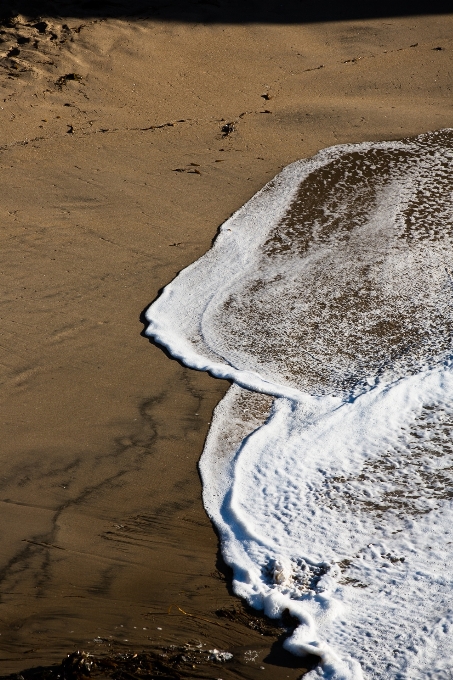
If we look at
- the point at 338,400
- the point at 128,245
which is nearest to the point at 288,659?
the point at 338,400

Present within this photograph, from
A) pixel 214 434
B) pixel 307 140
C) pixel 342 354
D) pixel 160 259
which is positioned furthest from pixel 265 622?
pixel 307 140

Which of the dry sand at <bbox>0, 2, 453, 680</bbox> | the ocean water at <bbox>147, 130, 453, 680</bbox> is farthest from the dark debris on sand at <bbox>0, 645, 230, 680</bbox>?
the ocean water at <bbox>147, 130, 453, 680</bbox>

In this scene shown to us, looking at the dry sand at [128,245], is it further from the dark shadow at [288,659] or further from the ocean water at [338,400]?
the ocean water at [338,400]

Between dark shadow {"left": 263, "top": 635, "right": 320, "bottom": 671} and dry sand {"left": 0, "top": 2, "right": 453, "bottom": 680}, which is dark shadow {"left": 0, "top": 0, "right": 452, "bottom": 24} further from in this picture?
dark shadow {"left": 263, "top": 635, "right": 320, "bottom": 671}

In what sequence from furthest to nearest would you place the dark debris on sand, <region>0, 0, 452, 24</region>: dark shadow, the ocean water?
<region>0, 0, 452, 24</region>: dark shadow
the ocean water
the dark debris on sand

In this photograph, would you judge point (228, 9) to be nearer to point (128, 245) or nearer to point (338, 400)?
point (128, 245)

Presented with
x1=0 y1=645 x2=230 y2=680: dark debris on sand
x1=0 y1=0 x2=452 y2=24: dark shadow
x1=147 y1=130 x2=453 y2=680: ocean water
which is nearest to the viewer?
x1=0 y1=645 x2=230 y2=680: dark debris on sand
